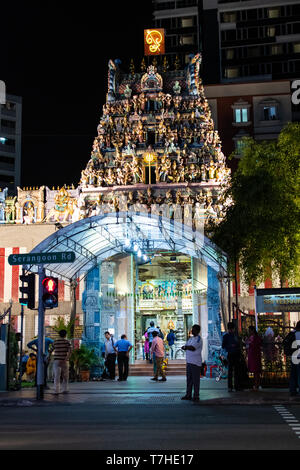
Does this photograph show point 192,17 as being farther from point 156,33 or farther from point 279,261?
point 279,261

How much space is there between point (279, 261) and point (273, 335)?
536 cm

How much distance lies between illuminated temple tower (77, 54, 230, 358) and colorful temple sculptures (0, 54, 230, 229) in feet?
0.20

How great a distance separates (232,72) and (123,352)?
152 feet

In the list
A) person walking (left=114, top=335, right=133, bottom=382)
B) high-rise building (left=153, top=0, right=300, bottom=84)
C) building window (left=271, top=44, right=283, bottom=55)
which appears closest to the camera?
person walking (left=114, top=335, right=133, bottom=382)

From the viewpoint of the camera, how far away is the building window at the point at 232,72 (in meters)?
62.3

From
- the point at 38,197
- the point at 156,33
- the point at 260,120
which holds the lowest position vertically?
the point at 38,197

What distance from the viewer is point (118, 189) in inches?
1425

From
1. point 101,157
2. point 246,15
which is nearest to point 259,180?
point 101,157

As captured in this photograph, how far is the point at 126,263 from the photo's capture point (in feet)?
100

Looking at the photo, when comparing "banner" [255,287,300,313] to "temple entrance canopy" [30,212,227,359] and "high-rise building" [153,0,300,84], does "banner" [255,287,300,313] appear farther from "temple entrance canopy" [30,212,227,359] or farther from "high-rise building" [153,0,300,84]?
"high-rise building" [153,0,300,84]

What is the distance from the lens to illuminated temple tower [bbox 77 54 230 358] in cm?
3528

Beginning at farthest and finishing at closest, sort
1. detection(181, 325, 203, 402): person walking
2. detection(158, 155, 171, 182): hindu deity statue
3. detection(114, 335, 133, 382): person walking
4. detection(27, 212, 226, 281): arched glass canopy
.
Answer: detection(158, 155, 171, 182): hindu deity statue, detection(27, 212, 226, 281): arched glass canopy, detection(114, 335, 133, 382): person walking, detection(181, 325, 203, 402): person walking

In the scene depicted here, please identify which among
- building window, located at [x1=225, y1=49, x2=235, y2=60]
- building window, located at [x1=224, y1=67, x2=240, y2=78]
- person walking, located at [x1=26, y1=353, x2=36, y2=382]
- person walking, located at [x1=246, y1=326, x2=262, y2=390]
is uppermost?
building window, located at [x1=225, y1=49, x2=235, y2=60]

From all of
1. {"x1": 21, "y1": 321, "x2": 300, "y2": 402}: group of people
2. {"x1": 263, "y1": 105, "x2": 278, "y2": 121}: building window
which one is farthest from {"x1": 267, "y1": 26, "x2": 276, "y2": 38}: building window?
{"x1": 21, "y1": 321, "x2": 300, "y2": 402}: group of people
